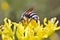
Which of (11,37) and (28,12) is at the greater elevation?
(28,12)

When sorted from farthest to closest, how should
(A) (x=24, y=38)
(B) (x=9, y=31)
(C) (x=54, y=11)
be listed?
(C) (x=54, y=11)
(B) (x=9, y=31)
(A) (x=24, y=38)

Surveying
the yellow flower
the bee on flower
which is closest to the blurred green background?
the yellow flower

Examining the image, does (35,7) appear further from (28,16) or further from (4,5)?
(28,16)

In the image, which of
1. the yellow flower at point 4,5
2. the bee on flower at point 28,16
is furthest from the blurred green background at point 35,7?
the bee on flower at point 28,16

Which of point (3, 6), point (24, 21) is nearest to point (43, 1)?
point (3, 6)

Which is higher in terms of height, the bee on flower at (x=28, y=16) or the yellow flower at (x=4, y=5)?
the yellow flower at (x=4, y=5)

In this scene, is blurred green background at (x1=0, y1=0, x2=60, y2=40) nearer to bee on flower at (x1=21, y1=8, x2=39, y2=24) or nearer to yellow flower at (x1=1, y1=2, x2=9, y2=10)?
yellow flower at (x1=1, y1=2, x2=9, y2=10)

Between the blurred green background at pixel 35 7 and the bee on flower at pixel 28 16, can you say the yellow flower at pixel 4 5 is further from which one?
the bee on flower at pixel 28 16

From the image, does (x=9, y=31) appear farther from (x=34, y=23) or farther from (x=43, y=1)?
(x=43, y=1)

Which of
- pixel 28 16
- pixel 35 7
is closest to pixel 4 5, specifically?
pixel 35 7

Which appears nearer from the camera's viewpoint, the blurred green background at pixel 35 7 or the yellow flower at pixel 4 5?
the blurred green background at pixel 35 7

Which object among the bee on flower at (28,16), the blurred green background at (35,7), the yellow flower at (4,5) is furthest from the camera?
the yellow flower at (4,5)
